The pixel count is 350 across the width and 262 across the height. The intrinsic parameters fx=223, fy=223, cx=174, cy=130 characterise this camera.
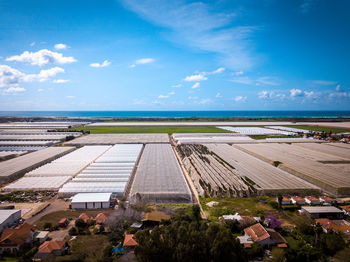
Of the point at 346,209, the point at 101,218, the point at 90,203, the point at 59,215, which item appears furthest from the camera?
the point at 90,203

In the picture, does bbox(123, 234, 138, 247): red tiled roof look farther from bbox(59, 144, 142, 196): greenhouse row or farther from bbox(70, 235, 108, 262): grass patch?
bbox(59, 144, 142, 196): greenhouse row

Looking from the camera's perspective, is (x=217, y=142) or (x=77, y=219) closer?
(x=77, y=219)

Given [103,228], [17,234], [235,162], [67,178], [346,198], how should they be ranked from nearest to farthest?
[17,234] < [103,228] < [346,198] < [67,178] < [235,162]

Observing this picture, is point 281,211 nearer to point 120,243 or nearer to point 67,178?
point 120,243

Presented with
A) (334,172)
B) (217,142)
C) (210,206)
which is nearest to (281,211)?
(210,206)

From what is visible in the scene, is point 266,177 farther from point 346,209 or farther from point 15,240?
point 15,240

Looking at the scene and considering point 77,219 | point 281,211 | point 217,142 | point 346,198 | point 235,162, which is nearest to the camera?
point 77,219

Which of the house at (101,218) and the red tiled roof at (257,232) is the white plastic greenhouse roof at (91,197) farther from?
the red tiled roof at (257,232)

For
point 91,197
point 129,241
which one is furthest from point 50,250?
point 91,197
